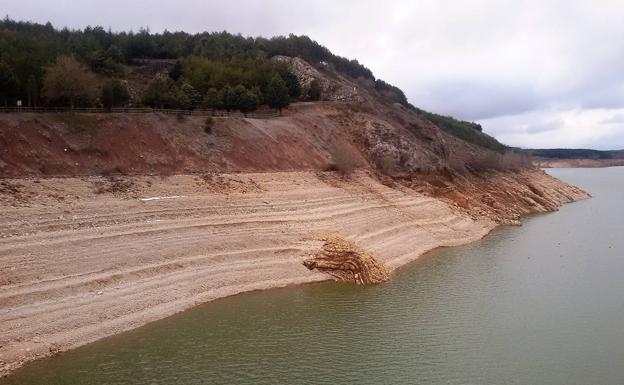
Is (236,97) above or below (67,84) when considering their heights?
above

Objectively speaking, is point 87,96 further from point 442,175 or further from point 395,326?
point 442,175

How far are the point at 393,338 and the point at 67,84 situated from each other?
30.2 meters

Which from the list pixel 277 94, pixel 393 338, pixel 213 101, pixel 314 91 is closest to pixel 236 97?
pixel 213 101

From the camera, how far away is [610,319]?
25.9 m

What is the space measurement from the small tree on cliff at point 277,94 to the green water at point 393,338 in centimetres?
2891

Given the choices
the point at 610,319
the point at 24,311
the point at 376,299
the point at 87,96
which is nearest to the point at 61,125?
the point at 87,96

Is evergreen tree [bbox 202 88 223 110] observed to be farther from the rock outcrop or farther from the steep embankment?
the rock outcrop

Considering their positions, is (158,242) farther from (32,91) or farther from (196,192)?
(32,91)

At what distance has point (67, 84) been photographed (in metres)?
39.8

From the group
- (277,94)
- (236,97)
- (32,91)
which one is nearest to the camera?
(32,91)

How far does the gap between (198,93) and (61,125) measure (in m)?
20.1

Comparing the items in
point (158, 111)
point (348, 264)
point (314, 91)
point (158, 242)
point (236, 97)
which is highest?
point (314, 91)

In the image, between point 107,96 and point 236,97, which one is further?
point 236,97

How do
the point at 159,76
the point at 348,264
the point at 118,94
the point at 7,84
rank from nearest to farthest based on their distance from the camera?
the point at 348,264, the point at 7,84, the point at 118,94, the point at 159,76
